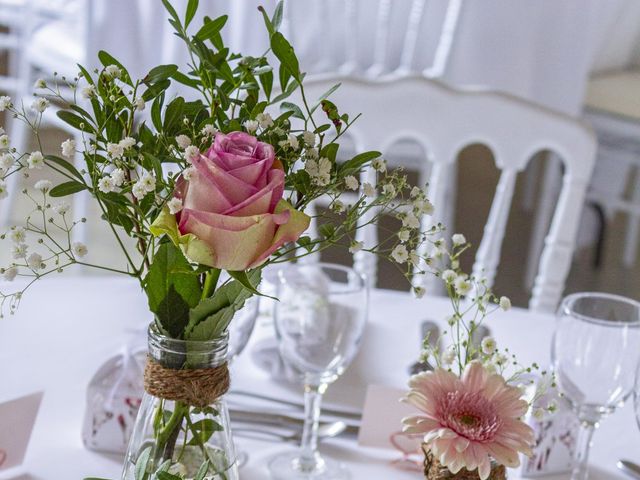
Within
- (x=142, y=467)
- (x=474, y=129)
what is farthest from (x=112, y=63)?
(x=474, y=129)

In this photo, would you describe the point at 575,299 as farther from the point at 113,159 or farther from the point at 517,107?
the point at 517,107

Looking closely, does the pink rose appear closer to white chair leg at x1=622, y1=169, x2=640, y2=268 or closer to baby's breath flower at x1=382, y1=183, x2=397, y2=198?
baby's breath flower at x1=382, y1=183, x2=397, y2=198

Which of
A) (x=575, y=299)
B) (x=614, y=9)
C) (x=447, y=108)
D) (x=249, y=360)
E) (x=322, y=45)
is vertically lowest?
(x=249, y=360)

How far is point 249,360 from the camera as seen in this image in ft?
3.36

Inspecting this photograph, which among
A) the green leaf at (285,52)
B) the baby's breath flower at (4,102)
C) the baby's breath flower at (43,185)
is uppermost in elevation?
the green leaf at (285,52)

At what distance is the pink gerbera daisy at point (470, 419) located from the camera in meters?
0.60

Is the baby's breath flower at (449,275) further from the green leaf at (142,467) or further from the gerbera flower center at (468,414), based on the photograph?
the green leaf at (142,467)

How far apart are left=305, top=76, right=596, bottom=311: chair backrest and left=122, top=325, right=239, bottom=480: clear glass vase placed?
0.81 metres

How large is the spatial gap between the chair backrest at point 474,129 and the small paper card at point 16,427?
0.70 metres

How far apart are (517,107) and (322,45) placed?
0.97 meters

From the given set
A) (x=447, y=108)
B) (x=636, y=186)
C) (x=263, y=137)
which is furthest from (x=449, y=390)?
(x=636, y=186)

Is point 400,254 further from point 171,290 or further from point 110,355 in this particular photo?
point 110,355

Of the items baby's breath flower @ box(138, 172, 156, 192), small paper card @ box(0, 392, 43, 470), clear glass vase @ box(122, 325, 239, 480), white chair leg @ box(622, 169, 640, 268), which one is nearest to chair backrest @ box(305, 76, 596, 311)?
small paper card @ box(0, 392, 43, 470)

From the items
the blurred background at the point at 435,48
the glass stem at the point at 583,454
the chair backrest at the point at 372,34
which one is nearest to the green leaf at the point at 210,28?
the glass stem at the point at 583,454
